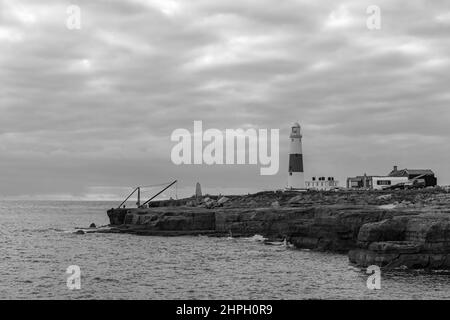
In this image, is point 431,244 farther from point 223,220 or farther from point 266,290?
point 223,220

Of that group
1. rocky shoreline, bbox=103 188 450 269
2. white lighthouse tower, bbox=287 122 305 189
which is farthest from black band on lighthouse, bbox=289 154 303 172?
rocky shoreline, bbox=103 188 450 269

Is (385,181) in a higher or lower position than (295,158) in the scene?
lower

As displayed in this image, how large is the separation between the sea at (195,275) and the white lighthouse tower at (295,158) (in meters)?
54.0

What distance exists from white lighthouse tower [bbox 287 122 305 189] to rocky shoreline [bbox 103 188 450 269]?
438cm

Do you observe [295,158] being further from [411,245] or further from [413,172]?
[411,245]

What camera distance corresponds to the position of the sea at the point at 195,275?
119 feet

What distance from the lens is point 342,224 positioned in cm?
6128

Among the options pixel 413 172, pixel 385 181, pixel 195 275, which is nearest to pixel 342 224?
pixel 195 275

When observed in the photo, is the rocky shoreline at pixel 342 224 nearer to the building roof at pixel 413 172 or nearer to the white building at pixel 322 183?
the white building at pixel 322 183

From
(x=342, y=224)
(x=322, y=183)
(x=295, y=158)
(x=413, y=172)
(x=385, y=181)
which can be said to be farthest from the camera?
(x=322, y=183)

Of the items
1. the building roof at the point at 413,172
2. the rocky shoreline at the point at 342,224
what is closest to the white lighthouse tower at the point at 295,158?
the rocky shoreline at the point at 342,224

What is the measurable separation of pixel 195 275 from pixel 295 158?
79.0 meters

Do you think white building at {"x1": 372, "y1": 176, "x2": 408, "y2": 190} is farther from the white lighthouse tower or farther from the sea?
the sea
